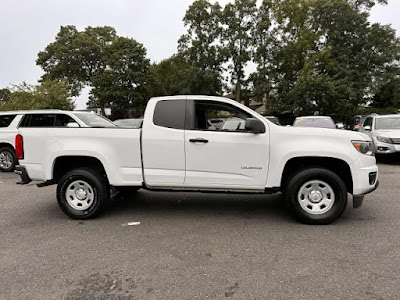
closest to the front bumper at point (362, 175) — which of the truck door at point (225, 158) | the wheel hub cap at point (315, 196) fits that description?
the wheel hub cap at point (315, 196)

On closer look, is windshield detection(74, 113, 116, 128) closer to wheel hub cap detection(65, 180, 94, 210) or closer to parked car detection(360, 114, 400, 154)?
wheel hub cap detection(65, 180, 94, 210)

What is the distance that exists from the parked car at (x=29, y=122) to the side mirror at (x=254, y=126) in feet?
16.7

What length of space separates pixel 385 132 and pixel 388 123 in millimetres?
1092

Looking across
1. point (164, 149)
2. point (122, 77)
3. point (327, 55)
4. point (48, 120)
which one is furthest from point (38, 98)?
point (327, 55)

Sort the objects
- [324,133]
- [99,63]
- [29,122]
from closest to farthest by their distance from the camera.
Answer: [324,133] < [29,122] < [99,63]

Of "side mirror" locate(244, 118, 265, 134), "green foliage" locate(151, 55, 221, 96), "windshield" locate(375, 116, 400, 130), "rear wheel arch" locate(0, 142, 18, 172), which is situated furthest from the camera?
"green foliage" locate(151, 55, 221, 96)

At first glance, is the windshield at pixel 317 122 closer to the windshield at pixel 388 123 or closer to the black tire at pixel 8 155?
the windshield at pixel 388 123

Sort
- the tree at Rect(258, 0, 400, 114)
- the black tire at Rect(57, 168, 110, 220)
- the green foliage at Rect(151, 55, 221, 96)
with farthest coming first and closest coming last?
the green foliage at Rect(151, 55, 221, 96) → the tree at Rect(258, 0, 400, 114) → the black tire at Rect(57, 168, 110, 220)

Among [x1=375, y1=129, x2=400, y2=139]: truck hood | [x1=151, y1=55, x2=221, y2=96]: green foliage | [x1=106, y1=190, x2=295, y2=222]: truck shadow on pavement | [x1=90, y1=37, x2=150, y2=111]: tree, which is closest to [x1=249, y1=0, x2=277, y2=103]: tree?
[x1=151, y1=55, x2=221, y2=96]: green foliage

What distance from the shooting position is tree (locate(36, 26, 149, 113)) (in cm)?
3684

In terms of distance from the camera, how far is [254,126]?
15.4ft

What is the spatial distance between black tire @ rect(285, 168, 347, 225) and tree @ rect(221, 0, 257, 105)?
106 ft

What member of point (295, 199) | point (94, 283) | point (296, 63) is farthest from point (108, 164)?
point (296, 63)

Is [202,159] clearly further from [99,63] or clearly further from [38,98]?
[99,63]
